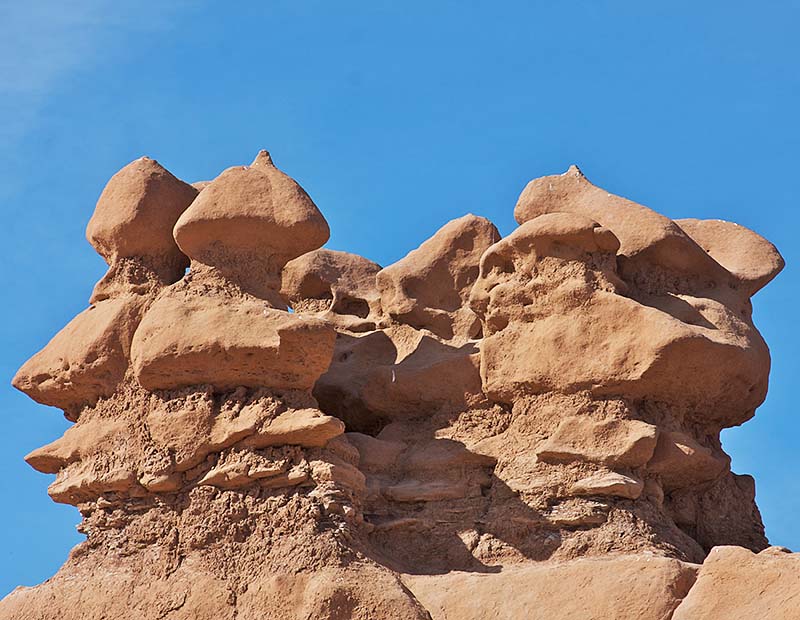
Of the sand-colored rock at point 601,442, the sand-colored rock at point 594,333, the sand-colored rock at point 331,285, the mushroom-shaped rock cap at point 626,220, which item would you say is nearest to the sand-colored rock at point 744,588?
the sand-colored rock at point 601,442

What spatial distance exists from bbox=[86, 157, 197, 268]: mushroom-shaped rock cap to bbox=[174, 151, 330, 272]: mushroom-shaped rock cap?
0.49 metres

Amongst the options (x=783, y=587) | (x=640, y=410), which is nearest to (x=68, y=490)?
(x=640, y=410)

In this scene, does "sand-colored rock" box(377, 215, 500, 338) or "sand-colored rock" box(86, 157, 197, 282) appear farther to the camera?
"sand-colored rock" box(377, 215, 500, 338)

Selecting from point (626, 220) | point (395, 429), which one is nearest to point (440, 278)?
point (395, 429)

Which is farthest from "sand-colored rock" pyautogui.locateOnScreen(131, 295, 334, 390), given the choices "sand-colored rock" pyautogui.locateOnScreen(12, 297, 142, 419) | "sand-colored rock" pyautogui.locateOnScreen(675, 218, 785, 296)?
"sand-colored rock" pyautogui.locateOnScreen(675, 218, 785, 296)

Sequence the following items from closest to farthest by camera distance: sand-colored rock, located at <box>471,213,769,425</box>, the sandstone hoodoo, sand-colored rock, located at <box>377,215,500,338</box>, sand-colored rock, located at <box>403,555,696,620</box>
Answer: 1. sand-colored rock, located at <box>403,555,696,620</box>
2. the sandstone hoodoo
3. sand-colored rock, located at <box>471,213,769,425</box>
4. sand-colored rock, located at <box>377,215,500,338</box>

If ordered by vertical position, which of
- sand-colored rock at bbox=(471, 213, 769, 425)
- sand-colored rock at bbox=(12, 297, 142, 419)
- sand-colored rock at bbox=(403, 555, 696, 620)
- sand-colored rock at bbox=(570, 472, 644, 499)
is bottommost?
sand-colored rock at bbox=(403, 555, 696, 620)

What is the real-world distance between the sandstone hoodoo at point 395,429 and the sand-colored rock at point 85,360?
0.09 feet

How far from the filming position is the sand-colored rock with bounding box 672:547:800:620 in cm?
1537

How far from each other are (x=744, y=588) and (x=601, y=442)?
2225 millimetres

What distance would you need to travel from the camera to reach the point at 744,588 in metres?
15.6

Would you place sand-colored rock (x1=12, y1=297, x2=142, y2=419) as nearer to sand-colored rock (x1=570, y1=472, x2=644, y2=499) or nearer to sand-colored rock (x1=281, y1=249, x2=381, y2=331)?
sand-colored rock (x1=281, y1=249, x2=381, y2=331)

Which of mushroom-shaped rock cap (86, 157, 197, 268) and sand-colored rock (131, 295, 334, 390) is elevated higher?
mushroom-shaped rock cap (86, 157, 197, 268)

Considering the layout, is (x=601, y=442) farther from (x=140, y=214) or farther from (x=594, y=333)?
(x=140, y=214)
